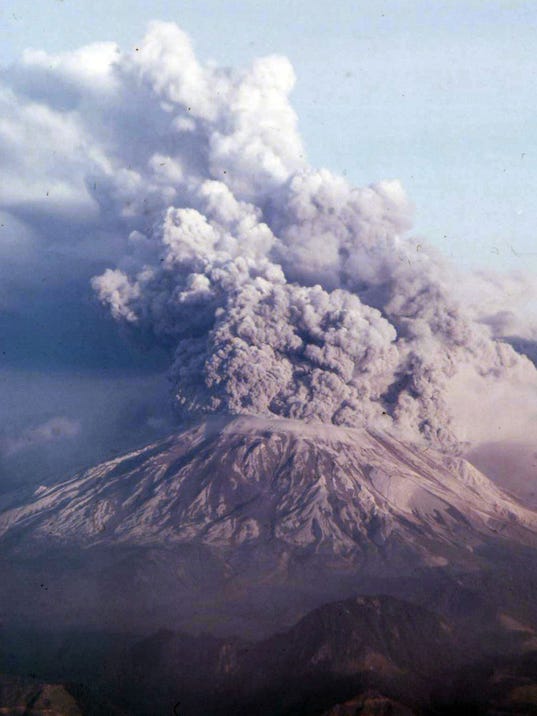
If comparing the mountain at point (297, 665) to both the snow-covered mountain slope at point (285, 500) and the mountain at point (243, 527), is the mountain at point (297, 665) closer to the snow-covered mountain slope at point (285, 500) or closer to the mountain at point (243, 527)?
the mountain at point (243, 527)


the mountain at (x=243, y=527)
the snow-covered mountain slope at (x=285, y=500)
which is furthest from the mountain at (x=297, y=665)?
the snow-covered mountain slope at (x=285, y=500)

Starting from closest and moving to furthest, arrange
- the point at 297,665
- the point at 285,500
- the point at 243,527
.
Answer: the point at 297,665, the point at 243,527, the point at 285,500

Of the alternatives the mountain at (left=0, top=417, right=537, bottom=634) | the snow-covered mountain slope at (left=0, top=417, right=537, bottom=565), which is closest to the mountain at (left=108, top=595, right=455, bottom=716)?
the mountain at (left=0, top=417, right=537, bottom=634)

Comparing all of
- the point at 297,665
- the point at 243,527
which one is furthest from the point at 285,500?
the point at 297,665

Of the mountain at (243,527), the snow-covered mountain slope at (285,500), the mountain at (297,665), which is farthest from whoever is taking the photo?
the snow-covered mountain slope at (285,500)

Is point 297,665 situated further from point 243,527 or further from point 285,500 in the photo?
point 285,500

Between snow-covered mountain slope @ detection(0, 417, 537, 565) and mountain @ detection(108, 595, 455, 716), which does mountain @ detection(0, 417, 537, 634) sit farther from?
mountain @ detection(108, 595, 455, 716)
